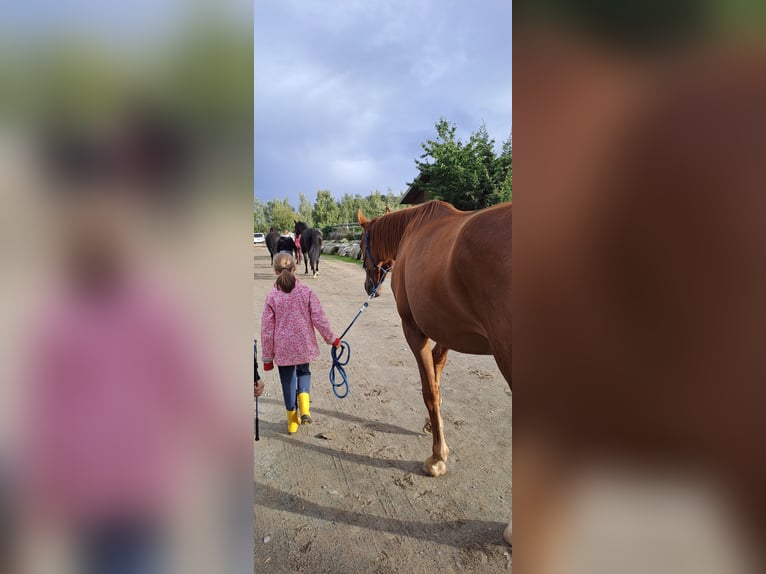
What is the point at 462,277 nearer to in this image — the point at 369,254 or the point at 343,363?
the point at 369,254

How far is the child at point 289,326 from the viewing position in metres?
3.24

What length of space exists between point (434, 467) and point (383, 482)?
1.21ft

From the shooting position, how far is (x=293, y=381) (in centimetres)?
336

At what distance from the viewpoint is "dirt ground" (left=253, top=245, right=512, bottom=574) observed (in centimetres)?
208

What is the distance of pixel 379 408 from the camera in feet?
12.3
